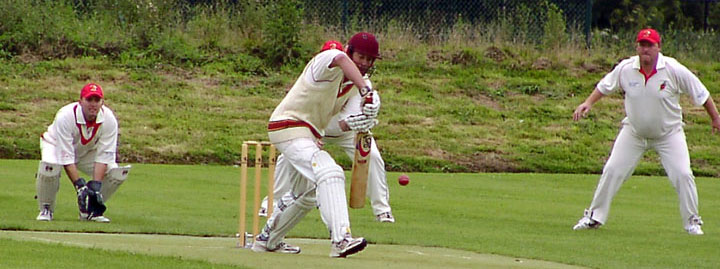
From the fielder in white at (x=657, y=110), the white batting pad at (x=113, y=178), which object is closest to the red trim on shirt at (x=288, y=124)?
the white batting pad at (x=113, y=178)

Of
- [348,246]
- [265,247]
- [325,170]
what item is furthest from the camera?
[265,247]

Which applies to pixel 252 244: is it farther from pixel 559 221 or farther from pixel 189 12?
pixel 189 12

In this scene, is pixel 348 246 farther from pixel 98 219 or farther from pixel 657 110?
pixel 657 110

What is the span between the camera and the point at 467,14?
26672 mm

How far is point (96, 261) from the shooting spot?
7703 mm

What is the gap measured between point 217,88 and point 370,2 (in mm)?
4315

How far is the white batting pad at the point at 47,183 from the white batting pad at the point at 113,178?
460mm

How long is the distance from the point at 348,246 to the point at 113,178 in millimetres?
4136

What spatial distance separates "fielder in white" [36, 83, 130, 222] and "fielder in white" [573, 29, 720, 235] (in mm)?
4245

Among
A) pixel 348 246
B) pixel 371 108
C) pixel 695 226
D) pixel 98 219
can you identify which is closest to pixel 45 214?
pixel 98 219

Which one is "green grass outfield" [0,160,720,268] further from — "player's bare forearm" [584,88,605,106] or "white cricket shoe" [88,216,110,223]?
"player's bare forearm" [584,88,605,106]

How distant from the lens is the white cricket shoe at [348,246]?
7.80 meters

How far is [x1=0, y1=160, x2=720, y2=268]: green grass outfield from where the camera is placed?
8.43 m

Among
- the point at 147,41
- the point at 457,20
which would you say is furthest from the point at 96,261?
the point at 457,20
